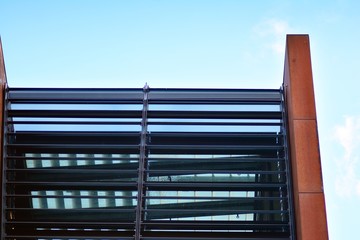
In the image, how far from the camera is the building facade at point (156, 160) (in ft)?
40.0

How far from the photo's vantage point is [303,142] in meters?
11.6

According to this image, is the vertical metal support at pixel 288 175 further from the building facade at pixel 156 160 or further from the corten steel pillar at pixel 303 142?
the corten steel pillar at pixel 303 142

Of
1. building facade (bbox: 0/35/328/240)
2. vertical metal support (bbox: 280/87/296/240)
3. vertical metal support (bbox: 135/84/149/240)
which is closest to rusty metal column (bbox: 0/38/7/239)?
building facade (bbox: 0/35/328/240)

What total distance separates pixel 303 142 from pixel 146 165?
3.01 meters

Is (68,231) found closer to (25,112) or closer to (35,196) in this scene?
(35,196)

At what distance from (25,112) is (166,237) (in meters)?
3.69

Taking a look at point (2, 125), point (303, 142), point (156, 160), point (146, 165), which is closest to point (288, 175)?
point (303, 142)

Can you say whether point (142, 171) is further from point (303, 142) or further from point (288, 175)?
point (303, 142)

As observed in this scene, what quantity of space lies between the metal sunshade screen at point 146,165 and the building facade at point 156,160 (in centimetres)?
2

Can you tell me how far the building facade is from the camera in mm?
12195

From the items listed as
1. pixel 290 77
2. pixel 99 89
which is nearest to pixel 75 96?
pixel 99 89

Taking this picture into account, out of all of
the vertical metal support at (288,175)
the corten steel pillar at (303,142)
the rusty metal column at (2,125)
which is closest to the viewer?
the corten steel pillar at (303,142)

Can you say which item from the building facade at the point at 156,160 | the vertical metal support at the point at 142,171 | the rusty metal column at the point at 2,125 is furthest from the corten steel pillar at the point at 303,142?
the rusty metal column at the point at 2,125

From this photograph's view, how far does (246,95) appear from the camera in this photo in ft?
42.9
